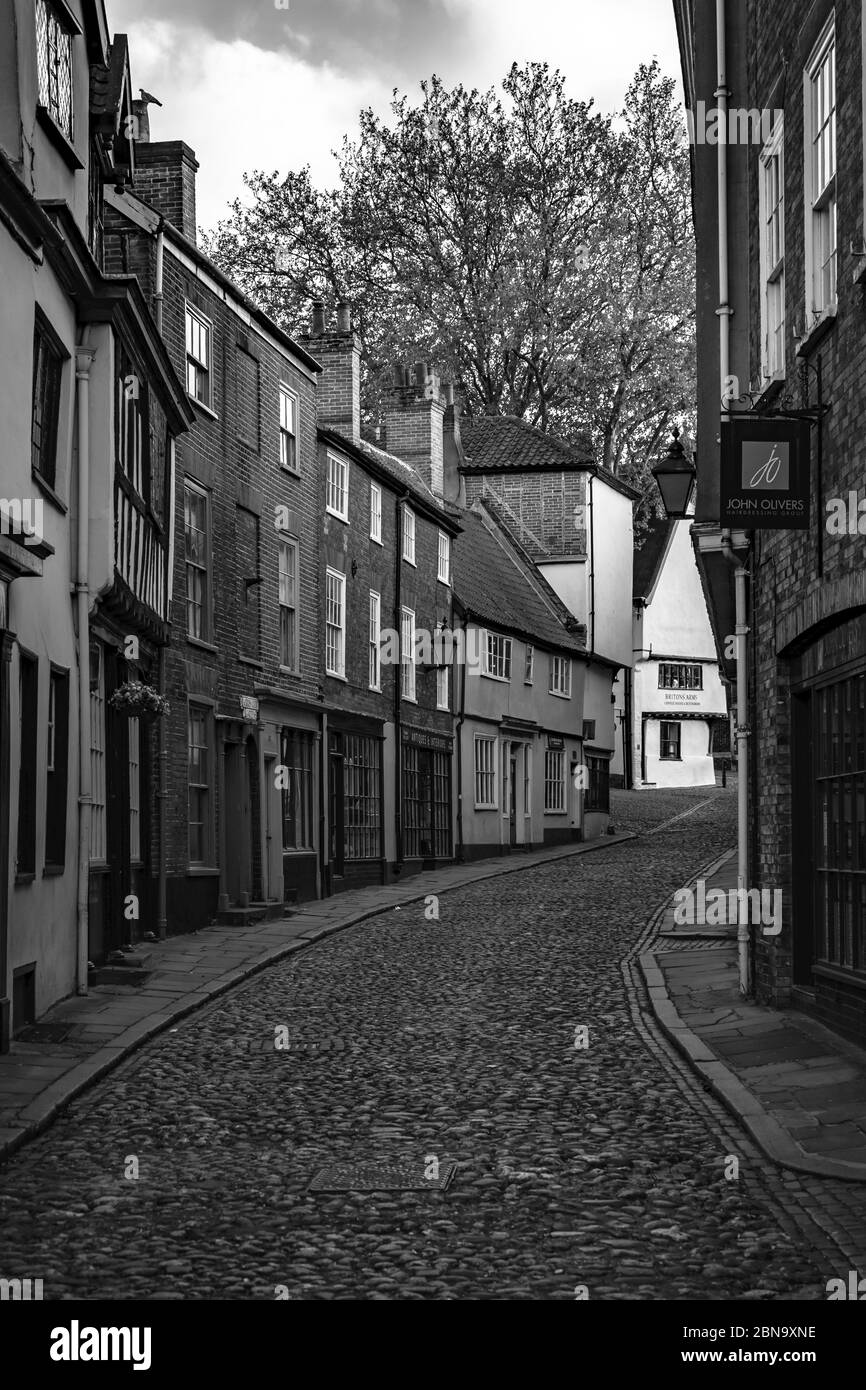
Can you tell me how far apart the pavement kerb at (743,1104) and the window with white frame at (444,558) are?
20.9 metres

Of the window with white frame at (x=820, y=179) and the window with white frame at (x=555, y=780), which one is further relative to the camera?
the window with white frame at (x=555, y=780)

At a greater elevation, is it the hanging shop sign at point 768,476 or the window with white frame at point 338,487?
the window with white frame at point 338,487

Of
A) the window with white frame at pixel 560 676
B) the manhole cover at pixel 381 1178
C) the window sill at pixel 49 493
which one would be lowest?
the manhole cover at pixel 381 1178

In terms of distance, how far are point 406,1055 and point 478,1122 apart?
2253mm

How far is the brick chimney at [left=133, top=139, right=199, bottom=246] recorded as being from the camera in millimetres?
21219

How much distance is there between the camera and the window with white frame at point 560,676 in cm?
4166

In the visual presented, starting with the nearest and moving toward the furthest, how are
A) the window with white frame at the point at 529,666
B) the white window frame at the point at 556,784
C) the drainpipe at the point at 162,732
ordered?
the drainpipe at the point at 162,732
the window with white frame at the point at 529,666
the white window frame at the point at 556,784

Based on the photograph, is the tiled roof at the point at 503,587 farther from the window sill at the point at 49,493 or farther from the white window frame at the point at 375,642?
the window sill at the point at 49,493

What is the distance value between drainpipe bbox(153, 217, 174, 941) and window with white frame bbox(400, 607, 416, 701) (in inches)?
465

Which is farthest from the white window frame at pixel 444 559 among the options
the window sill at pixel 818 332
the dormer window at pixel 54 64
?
the window sill at pixel 818 332

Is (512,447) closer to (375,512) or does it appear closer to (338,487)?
(375,512)

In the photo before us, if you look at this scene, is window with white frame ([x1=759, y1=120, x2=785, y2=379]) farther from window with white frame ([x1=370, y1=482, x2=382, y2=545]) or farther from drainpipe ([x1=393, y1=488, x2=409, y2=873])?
drainpipe ([x1=393, y1=488, x2=409, y2=873])
